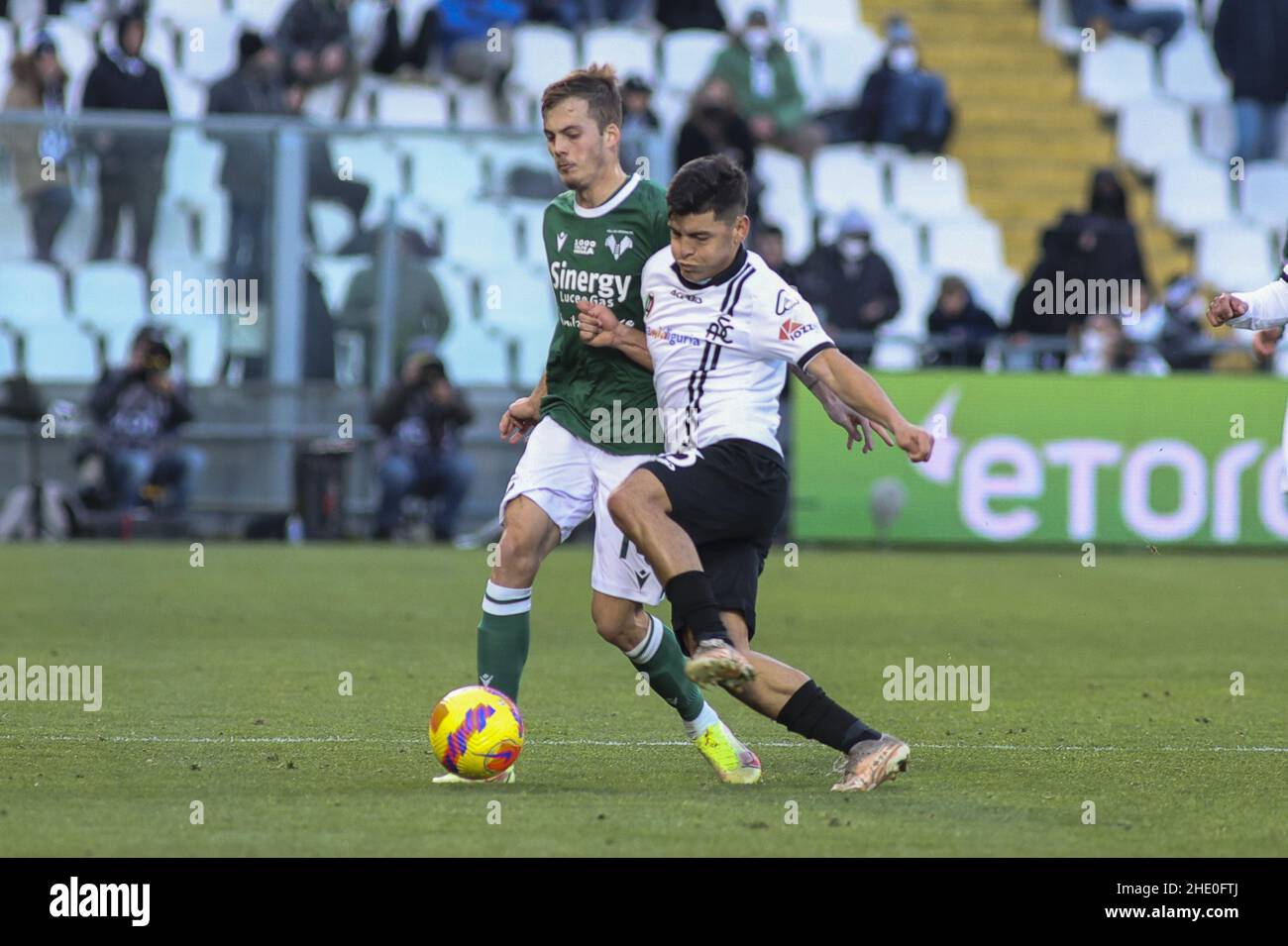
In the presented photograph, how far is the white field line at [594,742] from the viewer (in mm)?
7781

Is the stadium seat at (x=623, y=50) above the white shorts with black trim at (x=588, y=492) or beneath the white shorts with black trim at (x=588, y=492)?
above

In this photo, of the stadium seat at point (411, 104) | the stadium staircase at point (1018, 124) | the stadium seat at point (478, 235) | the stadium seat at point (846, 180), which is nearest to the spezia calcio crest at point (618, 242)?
the stadium seat at point (478, 235)

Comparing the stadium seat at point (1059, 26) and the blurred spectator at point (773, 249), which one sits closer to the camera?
the blurred spectator at point (773, 249)

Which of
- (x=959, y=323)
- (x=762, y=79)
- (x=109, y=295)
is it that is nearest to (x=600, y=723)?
(x=959, y=323)

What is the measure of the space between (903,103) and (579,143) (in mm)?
16026

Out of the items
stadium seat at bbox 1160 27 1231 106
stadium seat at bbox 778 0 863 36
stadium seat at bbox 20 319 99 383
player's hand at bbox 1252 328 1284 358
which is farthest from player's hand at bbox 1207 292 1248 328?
stadium seat at bbox 1160 27 1231 106

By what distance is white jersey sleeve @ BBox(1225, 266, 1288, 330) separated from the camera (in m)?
8.12

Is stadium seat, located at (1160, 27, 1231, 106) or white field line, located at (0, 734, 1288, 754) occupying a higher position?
stadium seat, located at (1160, 27, 1231, 106)

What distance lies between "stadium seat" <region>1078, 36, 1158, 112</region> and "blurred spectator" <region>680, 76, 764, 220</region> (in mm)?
6332

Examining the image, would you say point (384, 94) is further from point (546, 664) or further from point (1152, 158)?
point (546, 664)

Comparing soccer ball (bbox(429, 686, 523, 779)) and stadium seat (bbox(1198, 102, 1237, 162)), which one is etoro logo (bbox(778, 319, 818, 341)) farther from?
stadium seat (bbox(1198, 102, 1237, 162))

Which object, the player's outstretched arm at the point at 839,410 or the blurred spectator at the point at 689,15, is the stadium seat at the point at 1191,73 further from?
the player's outstretched arm at the point at 839,410

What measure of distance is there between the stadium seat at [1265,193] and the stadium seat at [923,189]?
312 cm

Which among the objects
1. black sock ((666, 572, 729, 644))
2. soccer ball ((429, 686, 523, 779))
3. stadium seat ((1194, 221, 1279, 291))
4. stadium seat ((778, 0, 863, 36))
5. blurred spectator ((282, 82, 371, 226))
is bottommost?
soccer ball ((429, 686, 523, 779))
